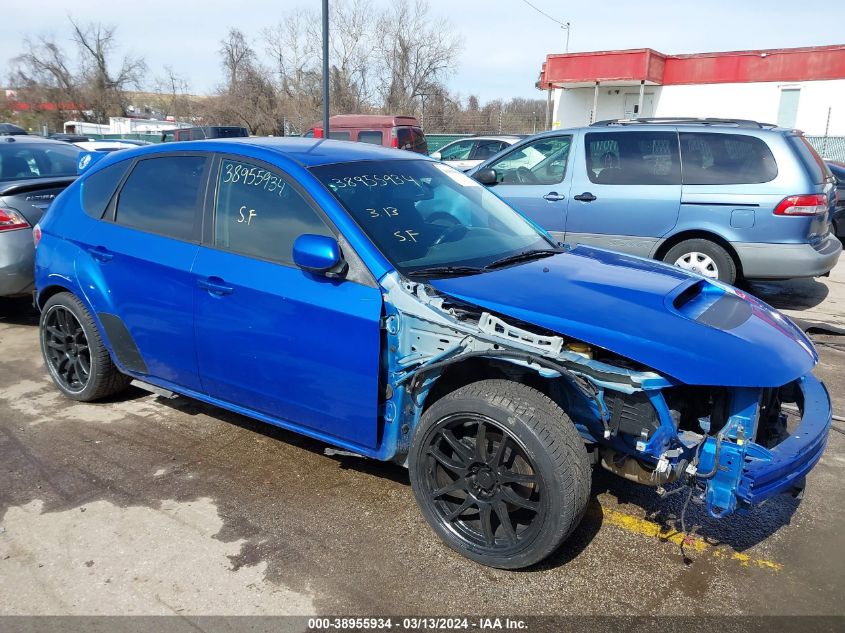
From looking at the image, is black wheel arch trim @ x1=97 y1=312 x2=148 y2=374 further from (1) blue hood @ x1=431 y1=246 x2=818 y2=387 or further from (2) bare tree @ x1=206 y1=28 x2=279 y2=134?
(2) bare tree @ x1=206 y1=28 x2=279 y2=134

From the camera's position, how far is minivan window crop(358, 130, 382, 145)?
16.9m

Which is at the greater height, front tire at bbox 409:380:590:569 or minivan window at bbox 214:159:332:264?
minivan window at bbox 214:159:332:264

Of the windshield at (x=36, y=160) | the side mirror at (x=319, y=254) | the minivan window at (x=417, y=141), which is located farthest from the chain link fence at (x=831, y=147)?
the side mirror at (x=319, y=254)

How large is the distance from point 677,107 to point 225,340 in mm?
30635

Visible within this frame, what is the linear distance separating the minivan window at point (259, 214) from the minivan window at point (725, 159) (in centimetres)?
473

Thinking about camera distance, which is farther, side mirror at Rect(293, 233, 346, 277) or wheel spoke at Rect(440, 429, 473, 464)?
side mirror at Rect(293, 233, 346, 277)

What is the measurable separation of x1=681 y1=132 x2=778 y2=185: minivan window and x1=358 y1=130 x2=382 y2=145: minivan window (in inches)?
430

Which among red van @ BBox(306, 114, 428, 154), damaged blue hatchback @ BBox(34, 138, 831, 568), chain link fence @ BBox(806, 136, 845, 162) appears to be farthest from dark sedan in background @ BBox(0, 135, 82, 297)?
chain link fence @ BBox(806, 136, 845, 162)

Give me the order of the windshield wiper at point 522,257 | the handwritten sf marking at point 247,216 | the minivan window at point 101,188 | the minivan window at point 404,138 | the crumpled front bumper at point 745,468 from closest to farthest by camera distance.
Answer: the crumpled front bumper at point 745,468 → the windshield wiper at point 522,257 → the handwritten sf marking at point 247,216 → the minivan window at point 101,188 → the minivan window at point 404,138

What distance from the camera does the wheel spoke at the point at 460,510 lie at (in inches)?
114

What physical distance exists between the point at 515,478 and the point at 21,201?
5.41m

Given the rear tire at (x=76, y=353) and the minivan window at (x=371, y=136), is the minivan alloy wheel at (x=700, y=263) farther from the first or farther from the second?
the minivan window at (x=371, y=136)

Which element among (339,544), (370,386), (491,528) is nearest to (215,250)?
(370,386)

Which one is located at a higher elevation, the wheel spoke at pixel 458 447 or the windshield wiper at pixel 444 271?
the windshield wiper at pixel 444 271
